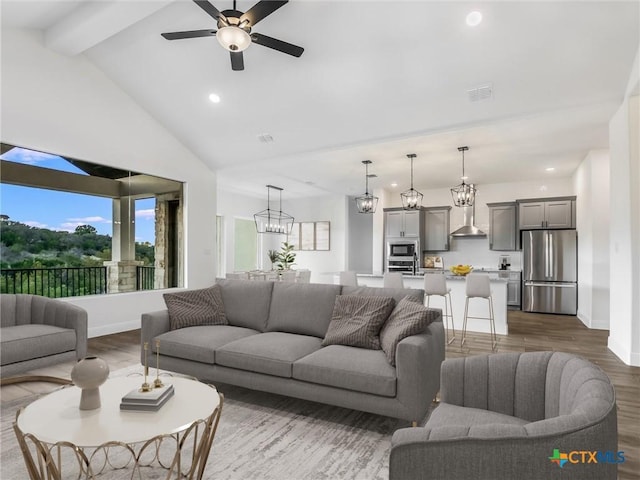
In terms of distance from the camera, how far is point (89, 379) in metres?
1.73

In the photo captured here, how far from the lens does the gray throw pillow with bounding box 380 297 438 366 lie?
245 cm

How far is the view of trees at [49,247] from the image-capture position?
14.5 feet

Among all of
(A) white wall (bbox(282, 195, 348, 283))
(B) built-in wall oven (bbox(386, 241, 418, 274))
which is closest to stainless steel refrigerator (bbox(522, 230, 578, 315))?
(B) built-in wall oven (bbox(386, 241, 418, 274))

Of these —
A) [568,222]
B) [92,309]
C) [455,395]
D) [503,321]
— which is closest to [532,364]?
[455,395]

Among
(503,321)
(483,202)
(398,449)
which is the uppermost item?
(483,202)

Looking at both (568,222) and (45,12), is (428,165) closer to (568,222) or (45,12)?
(568,222)

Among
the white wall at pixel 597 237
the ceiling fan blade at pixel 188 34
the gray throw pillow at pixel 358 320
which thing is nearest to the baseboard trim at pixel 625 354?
the white wall at pixel 597 237

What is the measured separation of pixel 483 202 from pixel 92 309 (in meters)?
7.89

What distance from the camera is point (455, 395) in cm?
185

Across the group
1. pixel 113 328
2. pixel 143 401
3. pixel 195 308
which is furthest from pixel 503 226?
pixel 143 401

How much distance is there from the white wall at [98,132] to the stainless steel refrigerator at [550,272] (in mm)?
6330

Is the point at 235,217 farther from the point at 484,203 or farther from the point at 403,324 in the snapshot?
the point at 403,324

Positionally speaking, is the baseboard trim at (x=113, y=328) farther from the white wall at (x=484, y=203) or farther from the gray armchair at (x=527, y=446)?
the white wall at (x=484, y=203)

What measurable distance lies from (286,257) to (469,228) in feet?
14.7
